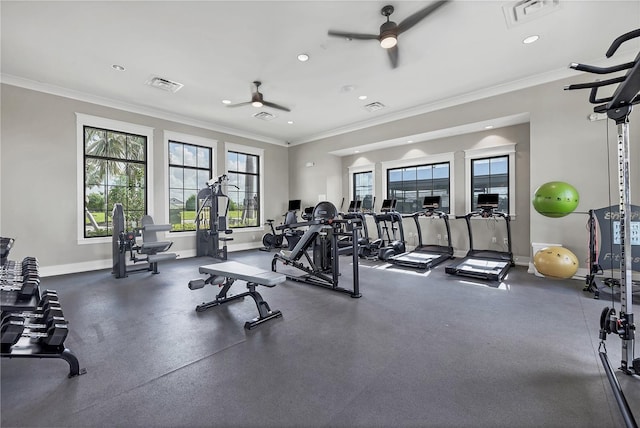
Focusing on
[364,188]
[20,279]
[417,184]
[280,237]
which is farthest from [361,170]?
[20,279]

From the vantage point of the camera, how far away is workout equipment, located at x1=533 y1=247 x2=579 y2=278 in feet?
13.6

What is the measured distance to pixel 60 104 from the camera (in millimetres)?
5246

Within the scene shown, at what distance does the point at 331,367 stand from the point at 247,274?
1.39m

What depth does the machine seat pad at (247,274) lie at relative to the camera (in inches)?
112

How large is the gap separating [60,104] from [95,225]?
2.39 metres

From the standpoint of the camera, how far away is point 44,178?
505 centimetres

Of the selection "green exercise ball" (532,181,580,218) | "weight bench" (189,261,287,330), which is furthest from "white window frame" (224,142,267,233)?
"green exercise ball" (532,181,580,218)

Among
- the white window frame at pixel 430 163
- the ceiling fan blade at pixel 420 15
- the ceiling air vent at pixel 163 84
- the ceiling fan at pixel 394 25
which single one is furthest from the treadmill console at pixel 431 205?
the ceiling air vent at pixel 163 84

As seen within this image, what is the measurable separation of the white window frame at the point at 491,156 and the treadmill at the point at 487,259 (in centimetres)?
37

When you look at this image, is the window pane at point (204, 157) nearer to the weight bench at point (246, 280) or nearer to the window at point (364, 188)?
the window at point (364, 188)

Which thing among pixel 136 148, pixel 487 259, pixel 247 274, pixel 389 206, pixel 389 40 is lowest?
pixel 487 259

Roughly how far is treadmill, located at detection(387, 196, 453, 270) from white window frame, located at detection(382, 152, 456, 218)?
1.66ft

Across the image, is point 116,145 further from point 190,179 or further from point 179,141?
point 190,179

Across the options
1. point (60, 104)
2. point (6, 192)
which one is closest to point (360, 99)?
point (60, 104)
